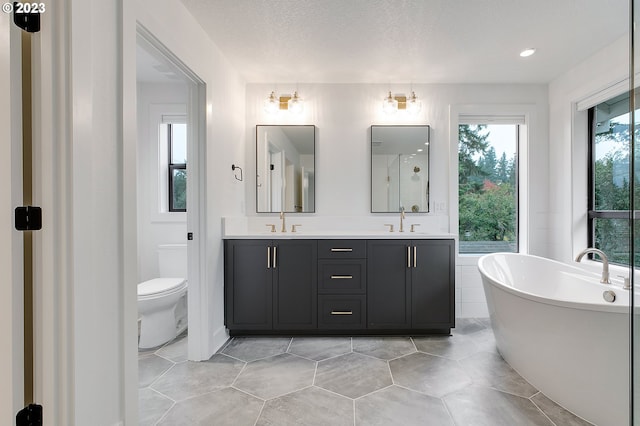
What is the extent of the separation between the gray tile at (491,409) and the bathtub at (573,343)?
0.70 ft

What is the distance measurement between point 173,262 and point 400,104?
277 centimetres

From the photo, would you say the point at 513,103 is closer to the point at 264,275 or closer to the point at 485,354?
the point at 485,354

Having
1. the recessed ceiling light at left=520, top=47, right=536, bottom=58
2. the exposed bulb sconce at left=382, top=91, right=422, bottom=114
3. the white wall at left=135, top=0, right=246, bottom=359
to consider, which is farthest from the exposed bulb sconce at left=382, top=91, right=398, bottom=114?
the white wall at left=135, top=0, right=246, bottom=359

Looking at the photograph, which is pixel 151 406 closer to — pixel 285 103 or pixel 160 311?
pixel 160 311

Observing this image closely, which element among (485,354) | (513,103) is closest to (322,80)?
(513,103)

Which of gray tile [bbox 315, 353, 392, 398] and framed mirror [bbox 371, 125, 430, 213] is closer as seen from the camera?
gray tile [bbox 315, 353, 392, 398]

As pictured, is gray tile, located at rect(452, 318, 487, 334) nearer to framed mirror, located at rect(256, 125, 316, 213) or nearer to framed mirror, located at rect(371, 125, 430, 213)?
framed mirror, located at rect(371, 125, 430, 213)

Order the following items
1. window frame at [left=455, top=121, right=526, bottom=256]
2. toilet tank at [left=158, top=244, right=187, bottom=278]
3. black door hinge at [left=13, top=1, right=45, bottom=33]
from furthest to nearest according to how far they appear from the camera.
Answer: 1. window frame at [left=455, top=121, right=526, bottom=256]
2. toilet tank at [left=158, top=244, right=187, bottom=278]
3. black door hinge at [left=13, top=1, right=45, bottom=33]

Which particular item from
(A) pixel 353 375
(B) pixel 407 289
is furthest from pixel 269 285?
(B) pixel 407 289

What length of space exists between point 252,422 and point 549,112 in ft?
12.3

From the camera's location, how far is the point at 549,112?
9.86 ft

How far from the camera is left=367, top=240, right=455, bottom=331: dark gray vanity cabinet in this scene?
2.51 m

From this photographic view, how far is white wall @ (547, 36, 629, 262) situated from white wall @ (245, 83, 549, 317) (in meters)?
0.09

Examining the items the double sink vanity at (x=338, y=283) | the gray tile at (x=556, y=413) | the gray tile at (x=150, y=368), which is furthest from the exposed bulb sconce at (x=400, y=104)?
the gray tile at (x=150, y=368)
